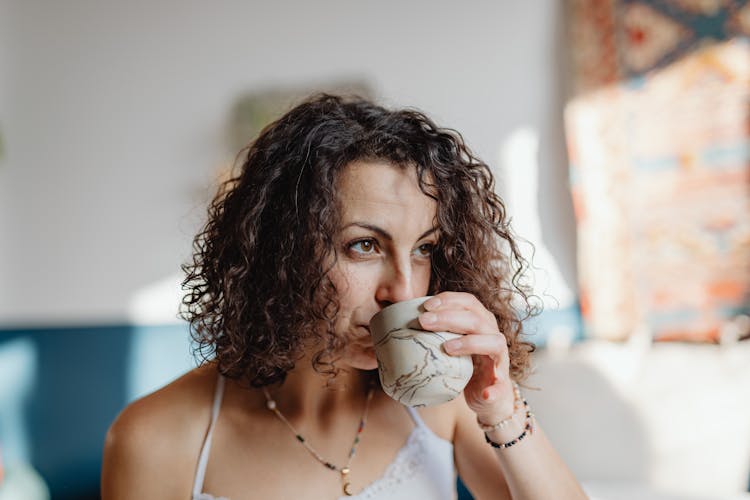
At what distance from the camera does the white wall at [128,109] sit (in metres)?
2.42

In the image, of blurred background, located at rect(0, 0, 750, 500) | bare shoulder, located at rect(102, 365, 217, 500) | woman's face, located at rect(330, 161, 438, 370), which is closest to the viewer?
woman's face, located at rect(330, 161, 438, 370)

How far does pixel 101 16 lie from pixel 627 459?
2.48 meters

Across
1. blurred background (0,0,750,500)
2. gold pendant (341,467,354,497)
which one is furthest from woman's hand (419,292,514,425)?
blurred background (0,0,750,500)

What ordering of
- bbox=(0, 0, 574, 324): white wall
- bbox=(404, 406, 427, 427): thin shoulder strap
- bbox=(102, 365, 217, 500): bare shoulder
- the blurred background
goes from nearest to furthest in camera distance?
bbox=(102, 365, 217, 500): bare shoulder < bbox=(404, 406, 427, 427): thin shoulder strap < the blurred background < bbox=(0, 0, 574, 324): white wall

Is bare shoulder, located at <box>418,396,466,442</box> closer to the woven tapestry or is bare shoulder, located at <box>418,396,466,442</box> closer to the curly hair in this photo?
the curly hair

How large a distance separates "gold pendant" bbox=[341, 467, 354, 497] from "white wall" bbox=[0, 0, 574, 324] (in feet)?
5.40

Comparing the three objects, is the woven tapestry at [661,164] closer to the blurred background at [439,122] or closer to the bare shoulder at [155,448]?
the blurred background at [439,122]

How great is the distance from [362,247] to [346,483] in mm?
383

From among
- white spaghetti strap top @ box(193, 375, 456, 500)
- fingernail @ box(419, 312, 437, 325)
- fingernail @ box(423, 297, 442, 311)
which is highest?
fingernail @ box(423, 297, 442, 311)

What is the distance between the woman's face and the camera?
81cm

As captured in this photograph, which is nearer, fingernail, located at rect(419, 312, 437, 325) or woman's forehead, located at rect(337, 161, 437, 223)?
fingernail, located at rect(419, 312, 437, 325)

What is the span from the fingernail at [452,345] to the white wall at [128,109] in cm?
184

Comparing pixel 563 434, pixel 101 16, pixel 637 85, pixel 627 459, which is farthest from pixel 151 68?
pixel 627 459

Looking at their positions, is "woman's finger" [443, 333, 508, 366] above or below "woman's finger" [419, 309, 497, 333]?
below
